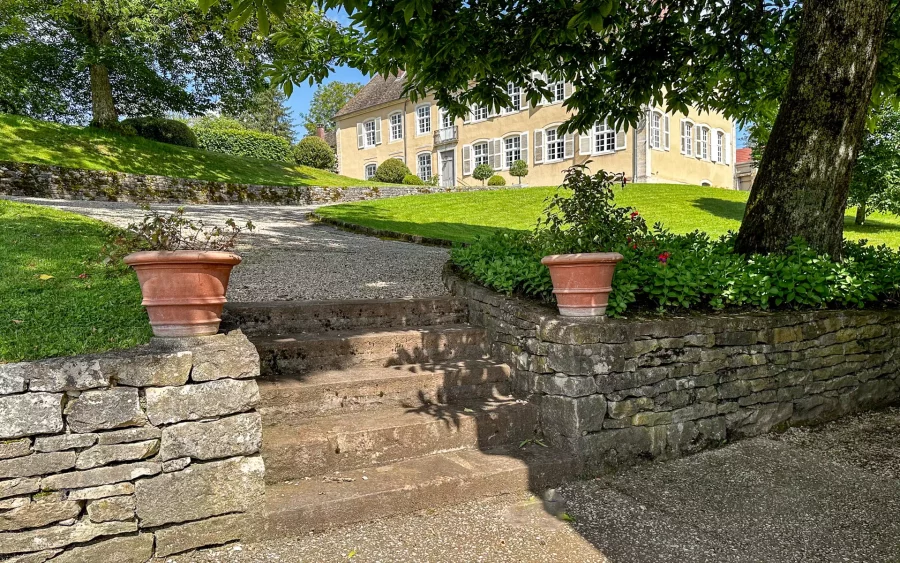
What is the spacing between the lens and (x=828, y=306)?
468 centimetres

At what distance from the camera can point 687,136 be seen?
1006 inches

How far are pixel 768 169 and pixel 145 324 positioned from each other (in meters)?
5.23

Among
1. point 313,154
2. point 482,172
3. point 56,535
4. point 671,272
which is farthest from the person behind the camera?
point 313,154

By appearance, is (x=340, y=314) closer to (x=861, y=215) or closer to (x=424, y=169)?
(x=861, y=215)

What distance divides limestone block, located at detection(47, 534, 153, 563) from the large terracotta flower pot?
37.5 inches

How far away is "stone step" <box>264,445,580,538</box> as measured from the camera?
2.84 metres

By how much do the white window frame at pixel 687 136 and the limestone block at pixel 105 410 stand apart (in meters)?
26.3

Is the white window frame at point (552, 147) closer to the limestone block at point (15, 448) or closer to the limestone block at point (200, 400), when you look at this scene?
the limestone block at point (200, 400)

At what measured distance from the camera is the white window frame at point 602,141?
24.7 metres

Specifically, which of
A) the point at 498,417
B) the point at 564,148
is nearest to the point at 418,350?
the point at 498,417

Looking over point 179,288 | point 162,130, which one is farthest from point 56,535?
point 162,130

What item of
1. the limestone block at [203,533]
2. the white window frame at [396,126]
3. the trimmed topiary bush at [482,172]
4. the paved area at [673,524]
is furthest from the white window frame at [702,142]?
the limestone block at [203,533]

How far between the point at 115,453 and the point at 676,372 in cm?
334

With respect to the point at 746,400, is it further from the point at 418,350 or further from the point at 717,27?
the point at 717,27
